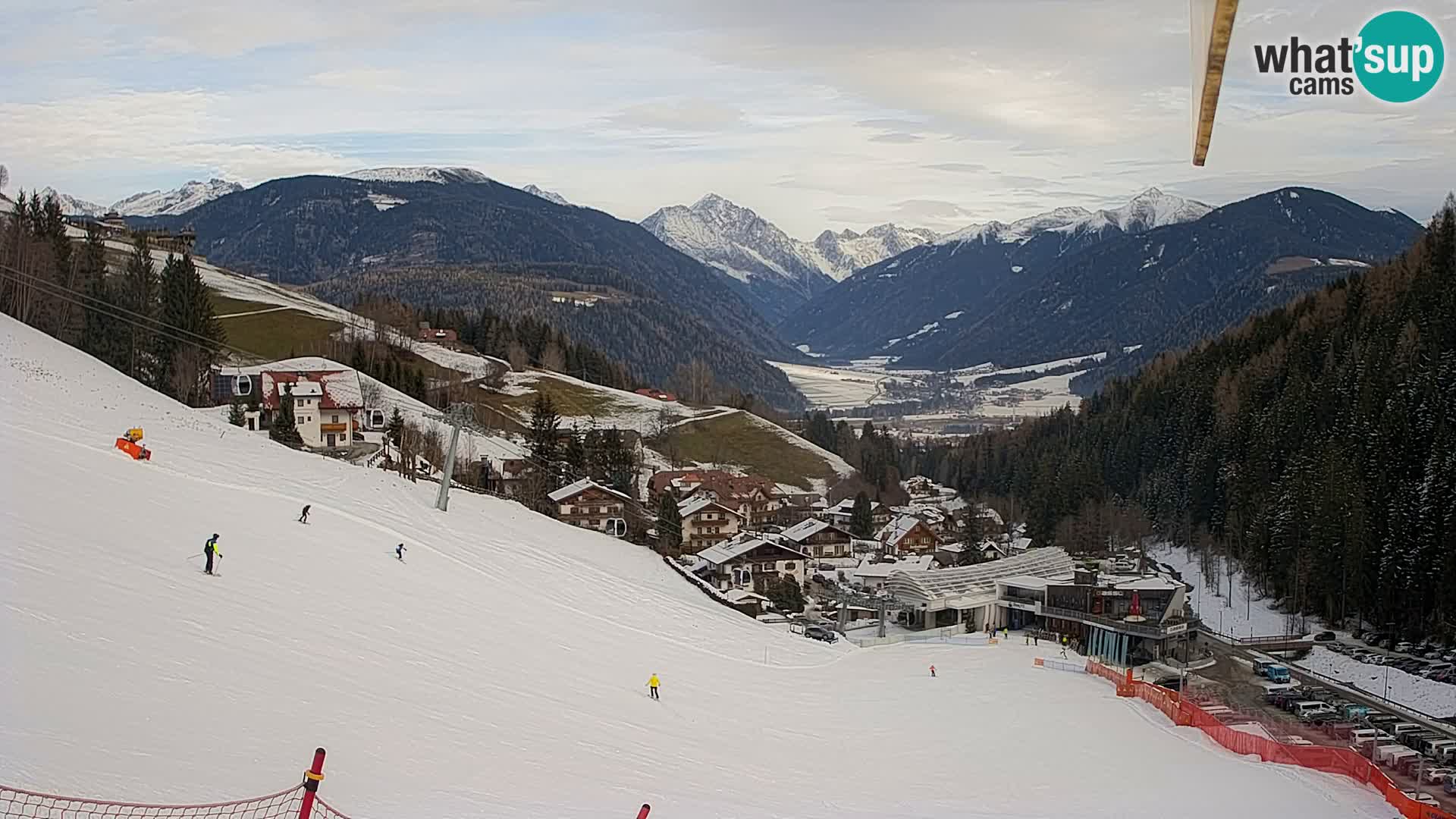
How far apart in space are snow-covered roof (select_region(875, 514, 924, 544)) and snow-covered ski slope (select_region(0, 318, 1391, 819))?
3096cm

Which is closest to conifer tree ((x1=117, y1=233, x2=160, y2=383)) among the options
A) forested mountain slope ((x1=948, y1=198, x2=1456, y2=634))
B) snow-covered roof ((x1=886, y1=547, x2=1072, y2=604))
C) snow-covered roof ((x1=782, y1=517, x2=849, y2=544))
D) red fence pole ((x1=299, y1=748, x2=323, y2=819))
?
snow-covered roof ((x1=782, y1=517, x2=849, y2=544))

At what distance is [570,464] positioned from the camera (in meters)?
57.9

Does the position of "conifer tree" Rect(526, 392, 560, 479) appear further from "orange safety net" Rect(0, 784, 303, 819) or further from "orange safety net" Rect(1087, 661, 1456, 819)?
"orange safety net" Rect(0, 784, 303, 819)

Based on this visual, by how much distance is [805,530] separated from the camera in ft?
195

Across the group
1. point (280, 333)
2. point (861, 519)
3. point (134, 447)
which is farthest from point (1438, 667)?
point (280, 333)

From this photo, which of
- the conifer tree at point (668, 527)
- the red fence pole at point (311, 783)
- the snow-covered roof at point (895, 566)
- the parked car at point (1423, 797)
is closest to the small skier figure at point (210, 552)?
the red fence pole at point (311, 783)

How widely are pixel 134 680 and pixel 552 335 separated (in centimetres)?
10838

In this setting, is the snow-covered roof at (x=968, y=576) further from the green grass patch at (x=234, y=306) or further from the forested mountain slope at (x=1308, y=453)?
the green grass patch at (x=234, y=306)

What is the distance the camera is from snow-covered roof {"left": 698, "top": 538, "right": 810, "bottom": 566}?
49938mm

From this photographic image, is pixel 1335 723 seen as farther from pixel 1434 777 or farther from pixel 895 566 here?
pixel 895 566

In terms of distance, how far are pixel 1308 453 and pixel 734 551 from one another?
2668cm

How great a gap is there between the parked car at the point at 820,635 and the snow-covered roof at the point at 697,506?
22774 millimetres

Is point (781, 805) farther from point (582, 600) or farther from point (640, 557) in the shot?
point (640, 557)

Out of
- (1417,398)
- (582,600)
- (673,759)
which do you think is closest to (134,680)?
(673,759)
